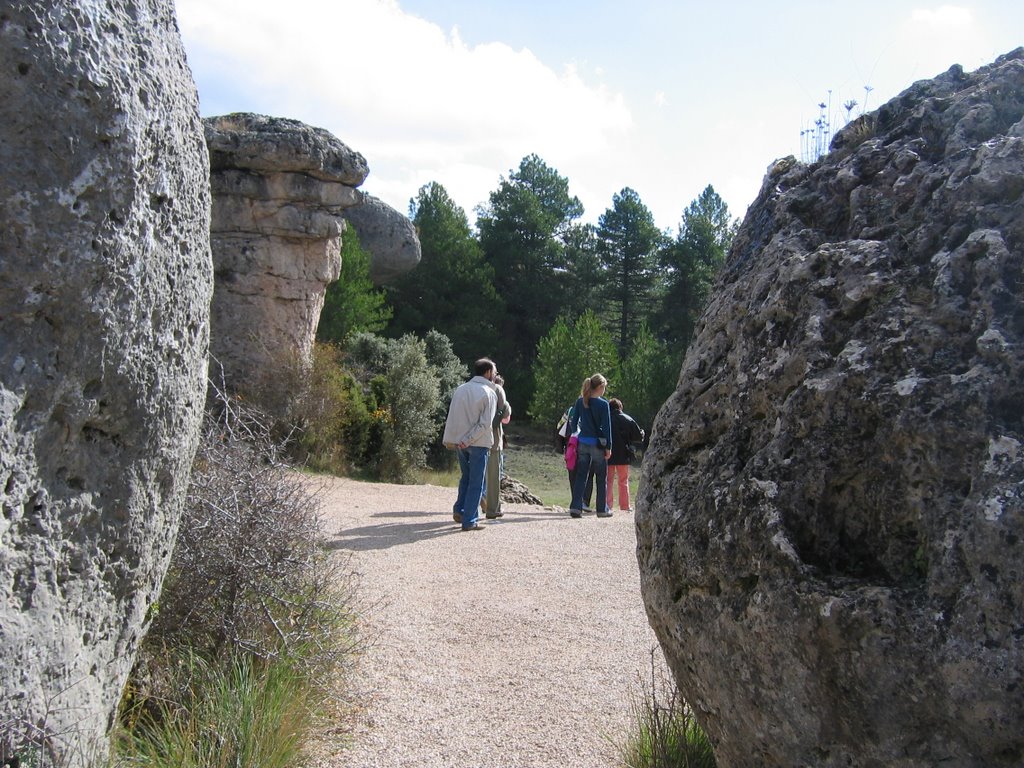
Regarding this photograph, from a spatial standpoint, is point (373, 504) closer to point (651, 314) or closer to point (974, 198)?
point (974, 198)

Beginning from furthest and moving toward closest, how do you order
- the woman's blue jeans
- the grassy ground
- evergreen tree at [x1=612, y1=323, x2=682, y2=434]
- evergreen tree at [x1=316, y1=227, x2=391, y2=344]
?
evergreen tree at [x1=612, y1=323, x2=682, y2=434]
evergreen tree at [x1=316, y1=227, x2=391, y2=344]
the grassy ground
the woman's blue jeans

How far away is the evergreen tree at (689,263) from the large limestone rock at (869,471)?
3441cm

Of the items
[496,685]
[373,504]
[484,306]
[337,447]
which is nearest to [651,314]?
[484,306]

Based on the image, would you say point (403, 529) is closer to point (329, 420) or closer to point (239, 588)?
point (239, 588)

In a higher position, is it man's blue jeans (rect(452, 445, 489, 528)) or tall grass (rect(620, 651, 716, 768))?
man's blue jeans (rect(452, 445, 489, 528))

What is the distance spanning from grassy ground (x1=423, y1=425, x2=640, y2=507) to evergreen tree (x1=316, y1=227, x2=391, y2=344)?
18.3ft

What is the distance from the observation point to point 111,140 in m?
2.58

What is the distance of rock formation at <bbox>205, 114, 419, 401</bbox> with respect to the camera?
1485 centimetres

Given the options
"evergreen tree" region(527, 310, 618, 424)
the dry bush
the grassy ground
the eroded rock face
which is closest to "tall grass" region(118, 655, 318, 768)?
the dry bush

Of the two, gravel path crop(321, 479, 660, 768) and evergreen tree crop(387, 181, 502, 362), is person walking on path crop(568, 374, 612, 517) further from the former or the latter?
evergreen tree crop(387, 181, 502, 362)

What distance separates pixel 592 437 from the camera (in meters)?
10.1

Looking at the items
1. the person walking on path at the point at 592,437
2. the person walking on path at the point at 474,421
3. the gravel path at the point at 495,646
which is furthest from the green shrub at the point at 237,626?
the person walking on path at the point at 592,437

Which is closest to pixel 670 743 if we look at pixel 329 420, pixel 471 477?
pixel 471 477

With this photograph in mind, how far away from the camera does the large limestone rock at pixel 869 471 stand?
1833mm
